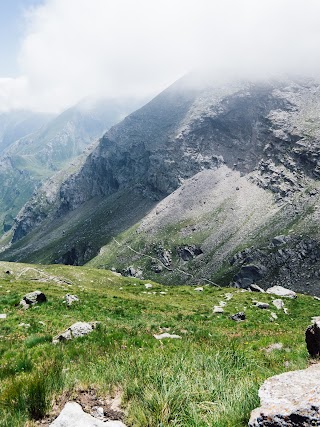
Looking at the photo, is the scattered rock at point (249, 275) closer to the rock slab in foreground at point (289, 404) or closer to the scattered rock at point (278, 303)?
the scattered rock at point (278, 303)

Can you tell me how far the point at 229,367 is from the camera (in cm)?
927

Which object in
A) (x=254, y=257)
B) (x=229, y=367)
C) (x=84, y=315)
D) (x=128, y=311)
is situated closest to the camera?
(x=229, y=367)

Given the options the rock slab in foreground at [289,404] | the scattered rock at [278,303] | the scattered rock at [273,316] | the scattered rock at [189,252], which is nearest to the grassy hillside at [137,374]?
the rock slab in foreground at [289,404]

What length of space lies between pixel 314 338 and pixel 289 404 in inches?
351

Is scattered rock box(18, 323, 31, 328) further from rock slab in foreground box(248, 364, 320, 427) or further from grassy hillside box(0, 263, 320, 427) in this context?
rock slab in foreground box(248, 364, 320, 427)

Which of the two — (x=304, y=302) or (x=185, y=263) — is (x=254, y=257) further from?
(x=304, y=302)

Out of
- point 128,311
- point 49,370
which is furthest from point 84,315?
point 49,370

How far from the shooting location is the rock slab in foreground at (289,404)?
17.1ft

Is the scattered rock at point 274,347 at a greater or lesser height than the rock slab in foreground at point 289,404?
lesser

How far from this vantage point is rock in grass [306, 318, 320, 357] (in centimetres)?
1303

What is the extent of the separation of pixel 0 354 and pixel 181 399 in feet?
37.8

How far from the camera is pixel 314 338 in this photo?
13336mm

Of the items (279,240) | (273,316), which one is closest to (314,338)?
(273,316)

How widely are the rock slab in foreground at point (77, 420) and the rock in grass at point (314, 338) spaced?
9423 millimetres
